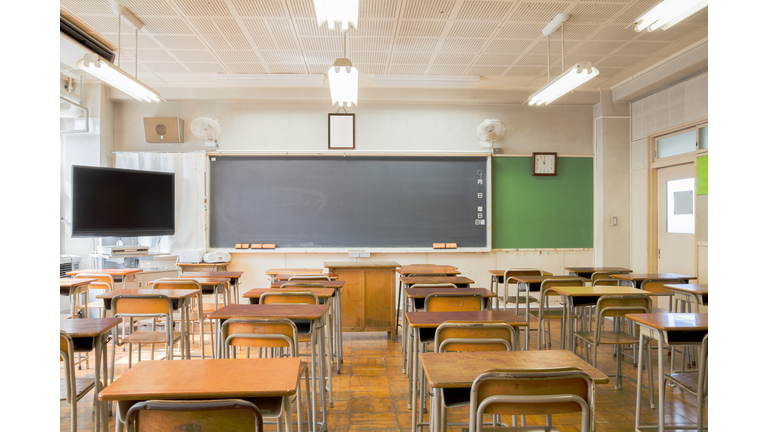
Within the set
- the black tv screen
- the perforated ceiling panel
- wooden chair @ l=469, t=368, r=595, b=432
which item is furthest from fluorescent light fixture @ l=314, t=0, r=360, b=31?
the black tv screen

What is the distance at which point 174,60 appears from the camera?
527cm

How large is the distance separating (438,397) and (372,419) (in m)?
1.32

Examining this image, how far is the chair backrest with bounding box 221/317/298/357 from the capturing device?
6.81ft

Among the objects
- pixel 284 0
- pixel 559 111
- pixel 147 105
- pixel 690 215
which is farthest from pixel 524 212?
pixel 147 105

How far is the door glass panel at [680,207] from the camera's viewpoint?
17.3ft

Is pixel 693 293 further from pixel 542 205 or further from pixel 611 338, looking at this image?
pixel 542 205

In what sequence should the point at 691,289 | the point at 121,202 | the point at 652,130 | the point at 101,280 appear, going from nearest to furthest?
the point at 691,289, the point at 101,280, the point at 121,202, the point at 652,130

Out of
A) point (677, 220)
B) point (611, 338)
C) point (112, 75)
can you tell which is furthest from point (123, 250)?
point (677, 220)

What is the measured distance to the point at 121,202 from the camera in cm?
561

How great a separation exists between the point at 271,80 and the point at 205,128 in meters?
1.17

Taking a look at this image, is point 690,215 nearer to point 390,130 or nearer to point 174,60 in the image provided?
point 390,130

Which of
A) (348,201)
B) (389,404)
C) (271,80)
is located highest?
(271,80)

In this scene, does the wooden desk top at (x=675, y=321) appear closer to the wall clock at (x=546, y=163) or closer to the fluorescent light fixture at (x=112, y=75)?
the wall clock at (x=546, y=163)
